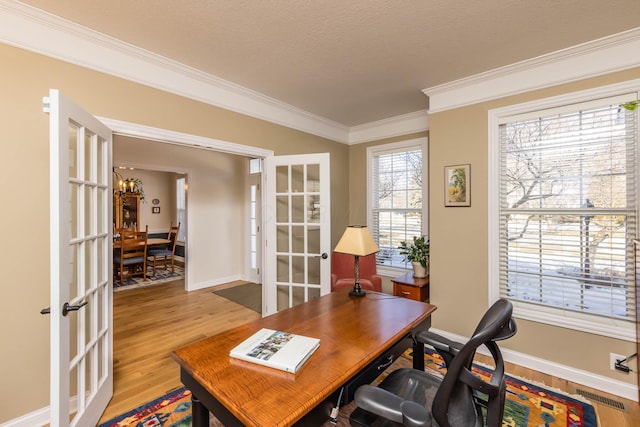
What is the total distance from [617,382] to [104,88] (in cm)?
447

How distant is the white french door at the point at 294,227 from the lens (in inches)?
124

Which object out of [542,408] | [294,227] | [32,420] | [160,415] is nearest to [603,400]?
[542,408]

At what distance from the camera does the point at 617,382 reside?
210cm

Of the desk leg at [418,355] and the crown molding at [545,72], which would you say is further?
the crown molding at [545,72]

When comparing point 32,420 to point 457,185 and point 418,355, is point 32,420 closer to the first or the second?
point 418,355

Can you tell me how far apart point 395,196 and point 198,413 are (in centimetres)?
339

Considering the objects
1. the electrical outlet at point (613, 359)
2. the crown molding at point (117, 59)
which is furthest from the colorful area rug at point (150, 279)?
the electrical outlet at point (613, 359)

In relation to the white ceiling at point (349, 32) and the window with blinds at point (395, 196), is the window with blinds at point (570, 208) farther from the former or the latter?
the window with blinds at point (395, 196)

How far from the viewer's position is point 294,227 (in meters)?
3.22

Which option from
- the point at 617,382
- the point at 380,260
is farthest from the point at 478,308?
the point at 380,260

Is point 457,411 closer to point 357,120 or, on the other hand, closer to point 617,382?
point 617,382

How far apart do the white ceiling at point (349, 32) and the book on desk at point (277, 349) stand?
1.93 metres

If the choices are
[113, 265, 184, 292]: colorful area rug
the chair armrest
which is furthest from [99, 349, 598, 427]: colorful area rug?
[113, 265, 184, 292]: colorful area rug

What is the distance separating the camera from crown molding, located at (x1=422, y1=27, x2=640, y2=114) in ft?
6.79
